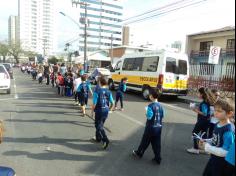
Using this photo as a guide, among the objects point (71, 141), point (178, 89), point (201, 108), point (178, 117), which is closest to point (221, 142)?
point (201, 108)

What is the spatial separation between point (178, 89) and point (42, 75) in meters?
13.0

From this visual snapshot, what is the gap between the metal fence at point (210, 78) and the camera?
52.8 feet

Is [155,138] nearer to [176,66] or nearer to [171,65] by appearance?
[171,65]

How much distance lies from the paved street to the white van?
486 centimetres

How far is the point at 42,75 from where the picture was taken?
2345 cm

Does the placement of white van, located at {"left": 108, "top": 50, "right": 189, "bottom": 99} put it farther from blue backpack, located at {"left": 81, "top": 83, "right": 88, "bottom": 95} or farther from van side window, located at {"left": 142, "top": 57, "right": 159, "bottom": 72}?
blue backpack, located at {"left": 81, "top": 83, "right": 88, "bottom": 95}

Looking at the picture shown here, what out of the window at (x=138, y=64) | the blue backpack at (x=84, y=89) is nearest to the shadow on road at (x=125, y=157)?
the blue backpack at (x=84, y=89)

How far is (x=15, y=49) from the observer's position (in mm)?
97875

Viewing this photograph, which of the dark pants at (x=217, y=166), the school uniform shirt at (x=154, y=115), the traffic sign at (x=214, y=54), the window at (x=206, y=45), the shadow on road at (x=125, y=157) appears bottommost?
the shadow on road at (x=125, y=157)

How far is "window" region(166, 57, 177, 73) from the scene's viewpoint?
47.3 feet

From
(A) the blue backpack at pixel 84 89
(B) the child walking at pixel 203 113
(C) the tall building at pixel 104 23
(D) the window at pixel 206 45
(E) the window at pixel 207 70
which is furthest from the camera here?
(C) the tall building at pixel 104 23

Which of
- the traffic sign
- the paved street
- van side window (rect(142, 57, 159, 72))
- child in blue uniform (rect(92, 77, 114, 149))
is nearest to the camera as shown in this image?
the paved street

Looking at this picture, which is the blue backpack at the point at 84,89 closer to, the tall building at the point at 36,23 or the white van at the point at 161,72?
the white van at the point at 161,72

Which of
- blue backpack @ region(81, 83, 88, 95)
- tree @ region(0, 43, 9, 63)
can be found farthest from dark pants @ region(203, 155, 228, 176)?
tree @ region(0, 43, 9, 63)
